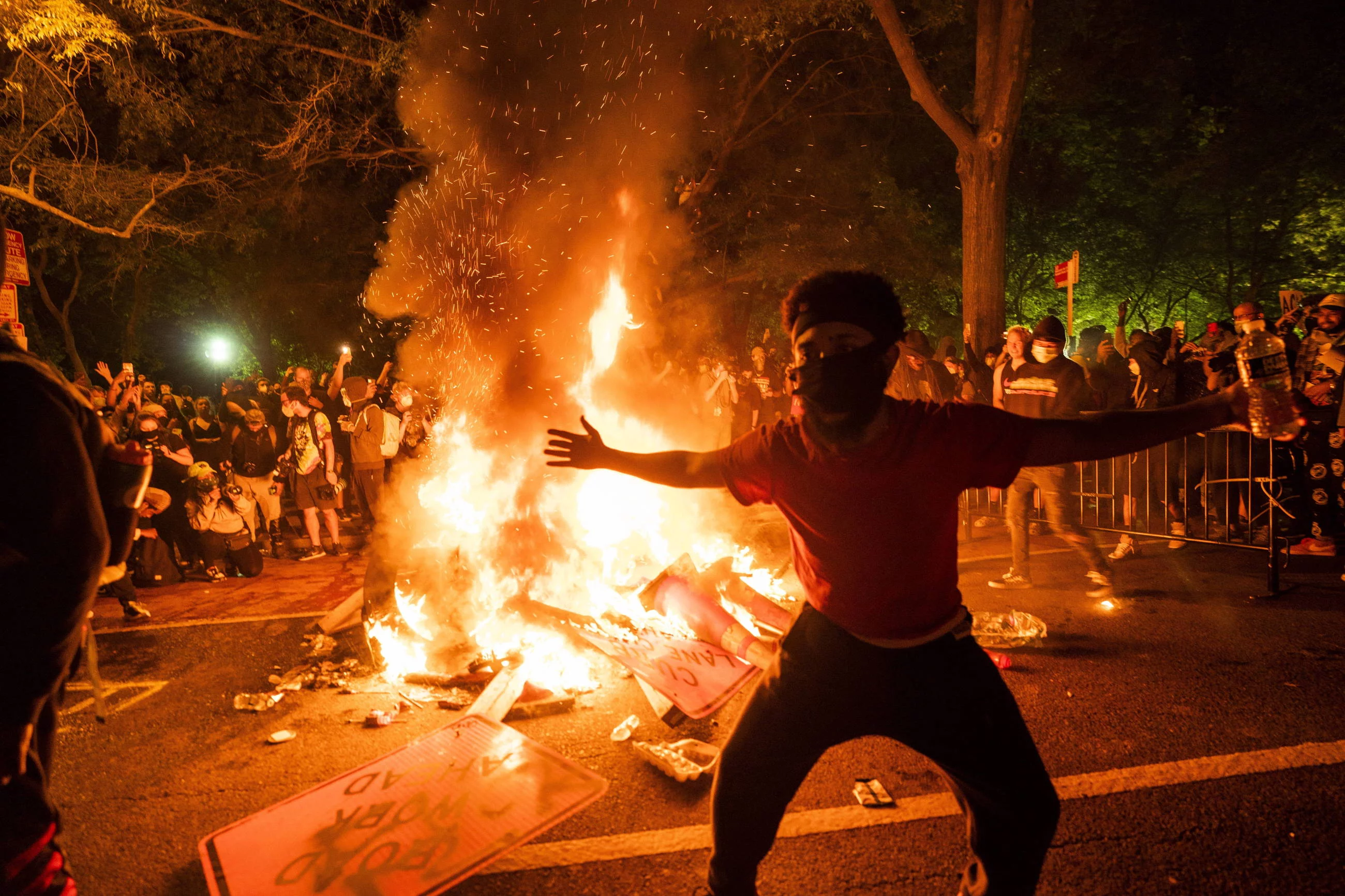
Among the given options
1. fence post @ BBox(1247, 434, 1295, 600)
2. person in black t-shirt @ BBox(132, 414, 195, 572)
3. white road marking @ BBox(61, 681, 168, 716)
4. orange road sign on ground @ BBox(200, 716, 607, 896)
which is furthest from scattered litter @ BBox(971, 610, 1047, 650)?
person in black t-shirt @ BBox(132, 414, 195, 572)

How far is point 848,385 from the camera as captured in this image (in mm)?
2293

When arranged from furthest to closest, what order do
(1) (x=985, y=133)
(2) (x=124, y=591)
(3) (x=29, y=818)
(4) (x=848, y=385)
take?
1. (1) (x=985, y=133)
2. (2) (x=124, y=591)
3. (4) (x=848, y=385)
4. (3) (x=29, y=818)

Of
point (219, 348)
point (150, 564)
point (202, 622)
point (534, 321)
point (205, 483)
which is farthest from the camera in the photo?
point (219, 348)

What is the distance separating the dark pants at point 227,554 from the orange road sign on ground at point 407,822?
565 cm

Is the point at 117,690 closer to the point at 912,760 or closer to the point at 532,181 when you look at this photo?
the point at 912,760

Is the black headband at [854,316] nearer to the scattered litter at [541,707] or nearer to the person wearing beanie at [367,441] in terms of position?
the scattered litter at [541,707]

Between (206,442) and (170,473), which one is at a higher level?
(206,442)

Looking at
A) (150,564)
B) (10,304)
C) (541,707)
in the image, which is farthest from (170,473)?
(541,707)

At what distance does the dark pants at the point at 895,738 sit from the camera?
2086 millimetres

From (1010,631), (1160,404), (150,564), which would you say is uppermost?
(1160,404)

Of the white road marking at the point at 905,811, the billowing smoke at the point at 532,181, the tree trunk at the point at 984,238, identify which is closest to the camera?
the white road marking at the point at 905,811

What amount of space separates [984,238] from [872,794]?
9523 mm

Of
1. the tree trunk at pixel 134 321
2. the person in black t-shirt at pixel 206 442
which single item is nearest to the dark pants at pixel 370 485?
the person in black t-shirt at pixel 206 442

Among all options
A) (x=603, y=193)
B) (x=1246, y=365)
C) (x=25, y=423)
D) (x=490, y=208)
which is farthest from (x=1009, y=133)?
(x=25, y=423)
